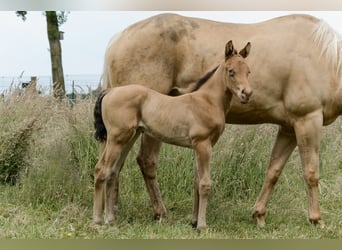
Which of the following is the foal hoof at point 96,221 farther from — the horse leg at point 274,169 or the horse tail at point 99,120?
the horse leg at point 274,169

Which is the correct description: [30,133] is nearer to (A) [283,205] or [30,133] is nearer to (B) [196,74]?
(B) [196,74]

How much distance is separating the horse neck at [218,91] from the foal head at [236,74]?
0.28 feet

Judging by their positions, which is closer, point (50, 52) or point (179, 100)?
point (179, 100)

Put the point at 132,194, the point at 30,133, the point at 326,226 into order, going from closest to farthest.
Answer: the point at 326,226 → the point at 132,194 → the point at 30,133

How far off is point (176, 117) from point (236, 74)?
665mm

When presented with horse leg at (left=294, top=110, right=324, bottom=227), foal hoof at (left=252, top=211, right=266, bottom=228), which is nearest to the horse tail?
foal hoof at (left=252, top=211, right=266, bottom=228)

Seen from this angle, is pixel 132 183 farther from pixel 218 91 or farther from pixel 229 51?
pixel 229 51

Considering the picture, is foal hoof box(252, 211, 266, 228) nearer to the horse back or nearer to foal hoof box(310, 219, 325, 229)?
foal hoof box(310, 219, 325, 229)

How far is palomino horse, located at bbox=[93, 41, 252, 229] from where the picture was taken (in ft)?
17.0

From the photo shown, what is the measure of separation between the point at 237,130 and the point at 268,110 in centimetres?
159

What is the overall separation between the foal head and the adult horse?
70 centimetres

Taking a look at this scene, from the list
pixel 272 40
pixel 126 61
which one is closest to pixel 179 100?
pixel 126 61

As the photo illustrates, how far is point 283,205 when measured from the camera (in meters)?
6.79

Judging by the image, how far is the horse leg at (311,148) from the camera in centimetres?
570
